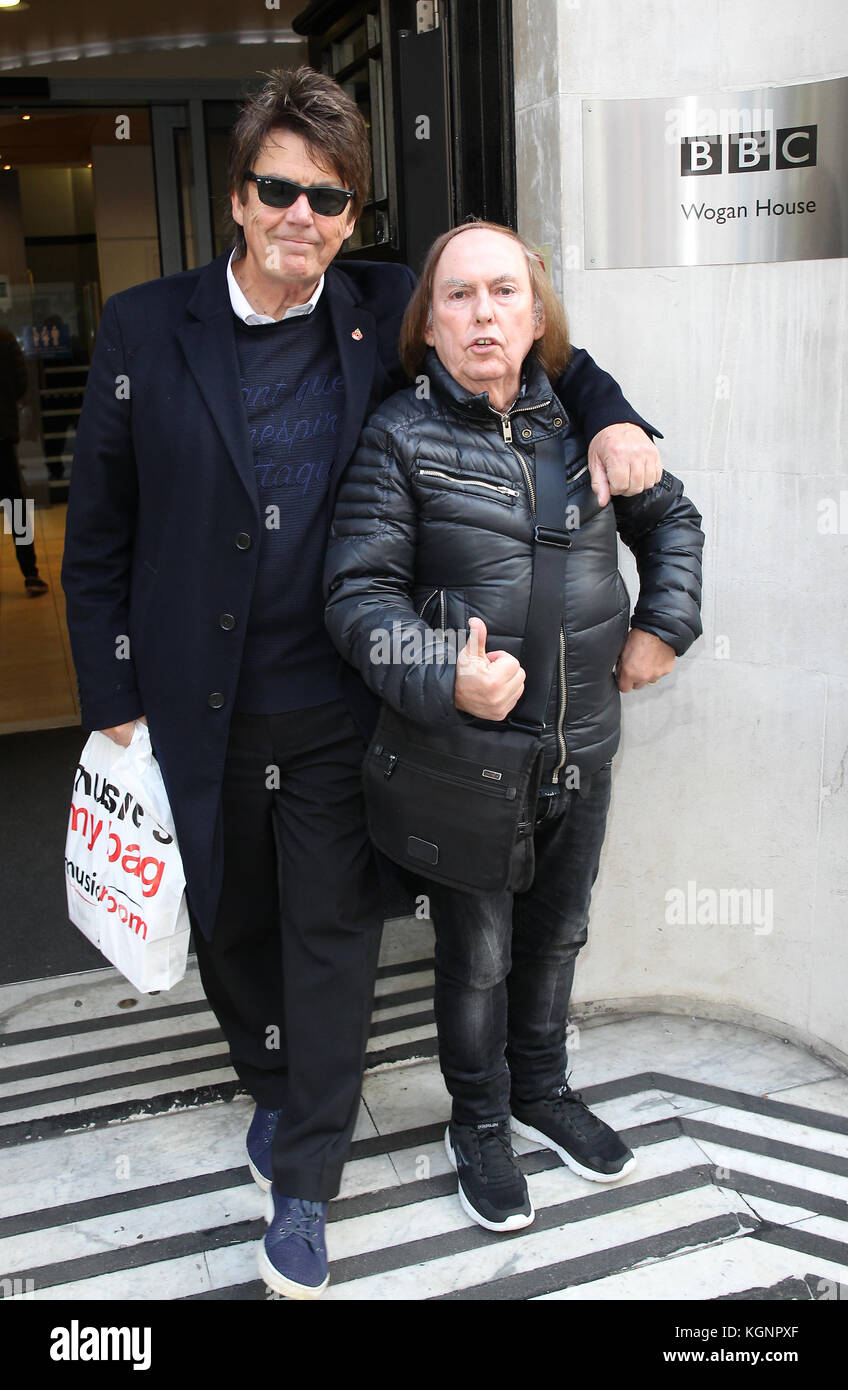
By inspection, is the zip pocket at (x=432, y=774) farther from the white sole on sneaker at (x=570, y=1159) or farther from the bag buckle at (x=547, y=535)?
the white sole on sneaker at (x=570, y=1159)

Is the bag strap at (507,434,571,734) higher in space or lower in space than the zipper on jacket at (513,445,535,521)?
lower

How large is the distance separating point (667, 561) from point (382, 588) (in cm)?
56

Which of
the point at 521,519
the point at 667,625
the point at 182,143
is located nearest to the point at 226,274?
the point at 521,519

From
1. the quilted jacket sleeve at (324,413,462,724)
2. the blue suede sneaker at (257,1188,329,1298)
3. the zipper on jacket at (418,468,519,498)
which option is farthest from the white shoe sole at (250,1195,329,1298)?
the zipper on jacket at (418,468,519,498)

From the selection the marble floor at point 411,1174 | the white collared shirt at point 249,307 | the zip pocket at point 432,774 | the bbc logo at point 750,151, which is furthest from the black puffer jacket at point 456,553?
the marble floor at point 411,1174

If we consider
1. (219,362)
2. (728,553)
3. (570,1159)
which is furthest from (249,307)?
(570,1159)

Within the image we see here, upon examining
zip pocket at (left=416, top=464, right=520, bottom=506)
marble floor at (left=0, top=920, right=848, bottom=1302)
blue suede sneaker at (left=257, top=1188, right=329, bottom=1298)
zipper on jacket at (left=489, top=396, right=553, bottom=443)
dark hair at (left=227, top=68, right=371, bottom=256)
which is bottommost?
marble floor at (left=0, top=920, right=848, bottom=1302)

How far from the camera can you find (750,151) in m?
2.58

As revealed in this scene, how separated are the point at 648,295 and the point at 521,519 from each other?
0.94 m

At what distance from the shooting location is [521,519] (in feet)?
6.64

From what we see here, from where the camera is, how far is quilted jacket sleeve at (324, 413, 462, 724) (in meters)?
1.93

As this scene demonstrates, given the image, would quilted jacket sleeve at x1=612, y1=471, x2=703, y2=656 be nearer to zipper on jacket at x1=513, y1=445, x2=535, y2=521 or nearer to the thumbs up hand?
zipper on jacket at x1=513, y1=445, x2=535, y2=521

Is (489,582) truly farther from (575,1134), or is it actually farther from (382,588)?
(575,1134)

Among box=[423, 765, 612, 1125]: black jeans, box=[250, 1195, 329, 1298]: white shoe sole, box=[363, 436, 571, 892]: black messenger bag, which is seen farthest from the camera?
box=[423, 765, 612, 1125]: black jeans
